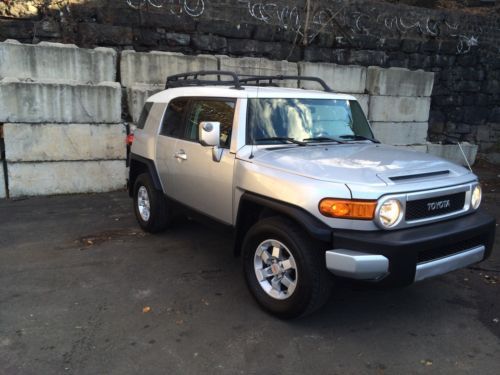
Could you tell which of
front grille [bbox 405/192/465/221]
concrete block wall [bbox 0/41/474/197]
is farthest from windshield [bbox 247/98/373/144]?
concrete block wall [bbox 0/41/474/197]

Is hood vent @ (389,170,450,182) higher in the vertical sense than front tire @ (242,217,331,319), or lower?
higher

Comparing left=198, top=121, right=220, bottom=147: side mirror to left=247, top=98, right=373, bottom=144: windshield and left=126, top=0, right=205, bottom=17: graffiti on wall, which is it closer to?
left=247, top=98, right=373, bottom=144: windshield

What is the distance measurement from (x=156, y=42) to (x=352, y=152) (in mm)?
6814

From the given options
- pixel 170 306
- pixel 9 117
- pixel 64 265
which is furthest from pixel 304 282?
pixel 9 117

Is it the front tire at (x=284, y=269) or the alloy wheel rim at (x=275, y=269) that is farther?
the alloy wheel rim at (x=275, y=269)

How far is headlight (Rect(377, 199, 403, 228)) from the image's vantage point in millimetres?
3435

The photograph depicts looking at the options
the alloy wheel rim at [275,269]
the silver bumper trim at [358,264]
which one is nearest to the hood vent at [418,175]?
the silver bumper trim at [358,264]

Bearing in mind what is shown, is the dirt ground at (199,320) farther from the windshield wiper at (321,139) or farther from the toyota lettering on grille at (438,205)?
the windshield wiper at (321,139)

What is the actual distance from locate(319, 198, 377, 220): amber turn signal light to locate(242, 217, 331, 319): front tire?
0.96ft

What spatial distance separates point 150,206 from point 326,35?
735 cm

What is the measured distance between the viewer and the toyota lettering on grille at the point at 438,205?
3672 millimetres

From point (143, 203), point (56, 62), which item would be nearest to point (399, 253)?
point (143, 203)

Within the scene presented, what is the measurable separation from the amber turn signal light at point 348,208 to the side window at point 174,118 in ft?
7.93

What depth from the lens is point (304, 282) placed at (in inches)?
139
